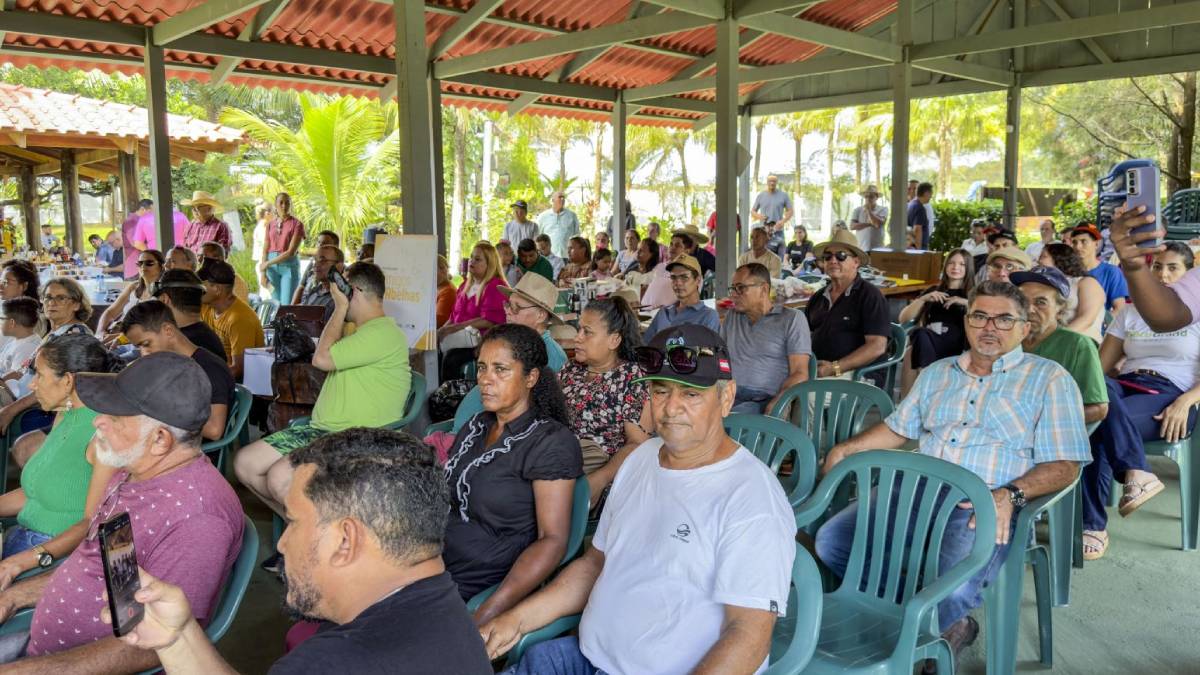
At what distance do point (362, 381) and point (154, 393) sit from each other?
1.67m

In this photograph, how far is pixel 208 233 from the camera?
341 inches

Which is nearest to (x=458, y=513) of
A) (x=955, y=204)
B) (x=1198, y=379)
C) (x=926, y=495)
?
(x=926, y=495)

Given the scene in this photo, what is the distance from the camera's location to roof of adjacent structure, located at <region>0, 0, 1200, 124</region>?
7398 millimetres

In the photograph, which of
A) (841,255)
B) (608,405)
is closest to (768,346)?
(841,255)

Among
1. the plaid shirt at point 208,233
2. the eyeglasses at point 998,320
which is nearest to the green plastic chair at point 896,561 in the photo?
the eyeglasses at point 998,320

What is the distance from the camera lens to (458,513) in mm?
2545

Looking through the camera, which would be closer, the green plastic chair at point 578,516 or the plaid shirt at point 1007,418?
the green plastic chair at point 578,516

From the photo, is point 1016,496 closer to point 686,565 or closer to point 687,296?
point 686,565

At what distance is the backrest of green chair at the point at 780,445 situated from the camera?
2.93 metres

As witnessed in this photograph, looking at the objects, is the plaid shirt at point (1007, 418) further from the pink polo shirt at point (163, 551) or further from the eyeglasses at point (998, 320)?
the pink polo shirt at point (163, 551)

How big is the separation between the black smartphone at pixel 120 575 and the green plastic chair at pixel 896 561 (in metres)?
1.43

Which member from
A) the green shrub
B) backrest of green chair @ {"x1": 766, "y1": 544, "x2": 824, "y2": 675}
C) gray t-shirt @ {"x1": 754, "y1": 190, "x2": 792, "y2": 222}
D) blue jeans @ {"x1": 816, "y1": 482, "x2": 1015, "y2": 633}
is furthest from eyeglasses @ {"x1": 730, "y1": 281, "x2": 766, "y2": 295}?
the green shrub

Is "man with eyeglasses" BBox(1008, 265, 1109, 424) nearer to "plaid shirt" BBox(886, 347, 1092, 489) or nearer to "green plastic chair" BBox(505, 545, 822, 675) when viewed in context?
"plaid shirt" BBox(886, 347, 1092, 489)

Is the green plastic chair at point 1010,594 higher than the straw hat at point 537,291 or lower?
lower
